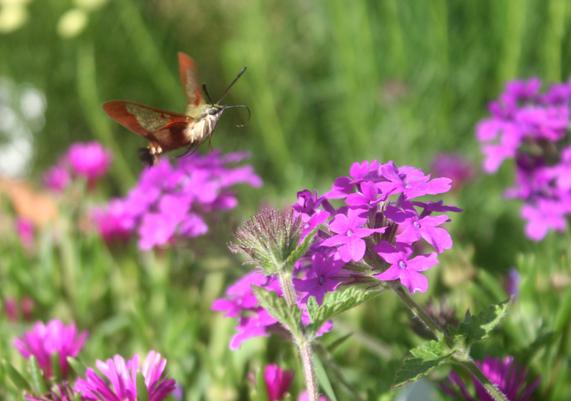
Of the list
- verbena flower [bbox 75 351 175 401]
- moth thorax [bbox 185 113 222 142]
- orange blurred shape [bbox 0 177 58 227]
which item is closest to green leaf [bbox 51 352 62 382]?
verbena flower [bbox 75 351 175 401]

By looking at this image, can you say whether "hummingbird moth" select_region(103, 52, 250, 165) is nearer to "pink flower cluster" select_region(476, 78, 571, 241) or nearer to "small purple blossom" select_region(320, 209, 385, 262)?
"small purple blossom" select_region(320, 209, 385, 262)

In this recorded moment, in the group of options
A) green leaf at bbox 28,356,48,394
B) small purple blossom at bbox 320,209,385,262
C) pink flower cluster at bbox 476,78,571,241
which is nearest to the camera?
small purple blossom at bbox 320,209,385,262

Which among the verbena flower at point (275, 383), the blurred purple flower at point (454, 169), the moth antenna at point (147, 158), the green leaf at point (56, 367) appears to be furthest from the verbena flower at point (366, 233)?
the blurred purple flower at point (454, 169)

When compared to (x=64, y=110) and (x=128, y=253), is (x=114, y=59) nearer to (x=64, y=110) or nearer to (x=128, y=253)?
(x=64, y=110)

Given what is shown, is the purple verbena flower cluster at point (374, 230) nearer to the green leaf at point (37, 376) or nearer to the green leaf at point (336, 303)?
the green leaf at point (336, 303)

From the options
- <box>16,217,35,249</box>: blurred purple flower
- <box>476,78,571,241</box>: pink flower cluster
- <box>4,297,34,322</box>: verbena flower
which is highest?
<box>16,217,35,249</box>: blurred purple flower

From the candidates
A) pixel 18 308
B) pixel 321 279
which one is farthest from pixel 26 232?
pixel 321 279

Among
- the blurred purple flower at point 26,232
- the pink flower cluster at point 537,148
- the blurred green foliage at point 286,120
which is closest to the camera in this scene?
the pink flower cluster at point 537,148
